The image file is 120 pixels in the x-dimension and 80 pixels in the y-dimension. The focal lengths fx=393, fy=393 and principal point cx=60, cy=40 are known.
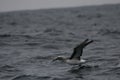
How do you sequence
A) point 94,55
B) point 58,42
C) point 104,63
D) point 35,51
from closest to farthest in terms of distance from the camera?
1. point 104,63
2. point 94,55
3. point 35,51
4. point 58,42

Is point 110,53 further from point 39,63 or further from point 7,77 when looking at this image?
point 7,77

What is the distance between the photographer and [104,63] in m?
18.2

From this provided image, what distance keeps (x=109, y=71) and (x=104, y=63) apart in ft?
6.14

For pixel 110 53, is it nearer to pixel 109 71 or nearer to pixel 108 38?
pixel 109 71

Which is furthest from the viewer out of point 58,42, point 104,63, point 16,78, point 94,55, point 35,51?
point 58,42

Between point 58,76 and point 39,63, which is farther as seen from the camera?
point 39,63

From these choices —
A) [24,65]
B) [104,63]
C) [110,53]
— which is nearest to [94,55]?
[110,53]

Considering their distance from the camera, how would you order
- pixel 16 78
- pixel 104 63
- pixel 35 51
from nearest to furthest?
1. pixel 16 78
2. pixel 104 63
3. pixel 35 51

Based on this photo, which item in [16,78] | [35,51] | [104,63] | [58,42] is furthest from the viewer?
[58,42]

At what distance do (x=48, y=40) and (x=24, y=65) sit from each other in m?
9.73

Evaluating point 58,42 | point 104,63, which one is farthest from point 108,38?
point 104,63

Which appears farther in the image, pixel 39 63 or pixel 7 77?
pixel 39 63

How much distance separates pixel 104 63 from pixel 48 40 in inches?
405

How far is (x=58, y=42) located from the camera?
26.6 meters
